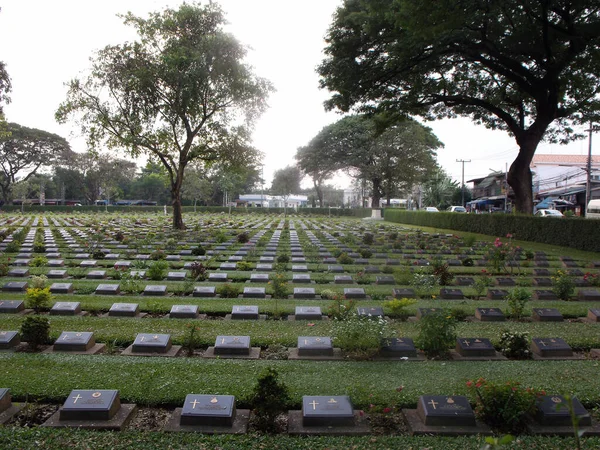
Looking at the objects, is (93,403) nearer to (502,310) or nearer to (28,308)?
(28,308)

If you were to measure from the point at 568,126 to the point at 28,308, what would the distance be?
2544 centimetres

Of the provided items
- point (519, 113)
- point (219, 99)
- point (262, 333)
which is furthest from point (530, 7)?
point (262, 333)

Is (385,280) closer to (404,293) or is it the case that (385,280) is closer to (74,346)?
(404,293)

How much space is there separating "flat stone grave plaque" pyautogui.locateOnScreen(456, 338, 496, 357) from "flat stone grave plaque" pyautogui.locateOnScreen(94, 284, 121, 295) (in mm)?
6193

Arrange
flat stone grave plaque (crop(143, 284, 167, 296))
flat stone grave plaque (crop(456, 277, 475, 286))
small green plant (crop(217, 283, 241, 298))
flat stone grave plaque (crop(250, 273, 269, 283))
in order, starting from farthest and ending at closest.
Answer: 1. flat stone grave plaque (crop(250, 273, 269, 283))
2. flat stone grave plaque (crop(456, 277, 475, 286))
3. flat stone grave plaque (crop(143, 284, 167, 296))
4. small green plant (crop(217, 283, 241, 298))

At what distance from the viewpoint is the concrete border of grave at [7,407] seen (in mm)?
3594

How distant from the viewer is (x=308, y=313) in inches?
263

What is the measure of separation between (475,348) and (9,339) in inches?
221

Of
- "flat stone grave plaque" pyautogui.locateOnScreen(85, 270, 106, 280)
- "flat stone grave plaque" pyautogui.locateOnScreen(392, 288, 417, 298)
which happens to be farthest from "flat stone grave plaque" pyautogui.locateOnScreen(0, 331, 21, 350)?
"flat stone grave plaque" pyautogui.locateOnScreen(392, 288, 417, 298)

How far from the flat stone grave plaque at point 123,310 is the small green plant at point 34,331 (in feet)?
4.73

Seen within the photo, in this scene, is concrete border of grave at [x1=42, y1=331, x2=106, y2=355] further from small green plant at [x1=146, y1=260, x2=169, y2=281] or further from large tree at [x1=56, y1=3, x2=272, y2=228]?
large tree at [x1=56, y1=3, x2=272, y2=228]

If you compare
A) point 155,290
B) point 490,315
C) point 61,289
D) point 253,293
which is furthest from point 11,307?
point 490,315

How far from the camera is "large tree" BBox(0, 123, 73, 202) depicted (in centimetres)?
5019

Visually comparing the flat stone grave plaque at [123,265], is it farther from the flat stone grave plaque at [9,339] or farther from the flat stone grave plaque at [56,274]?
the flat stone grave plaque at [9,339]
